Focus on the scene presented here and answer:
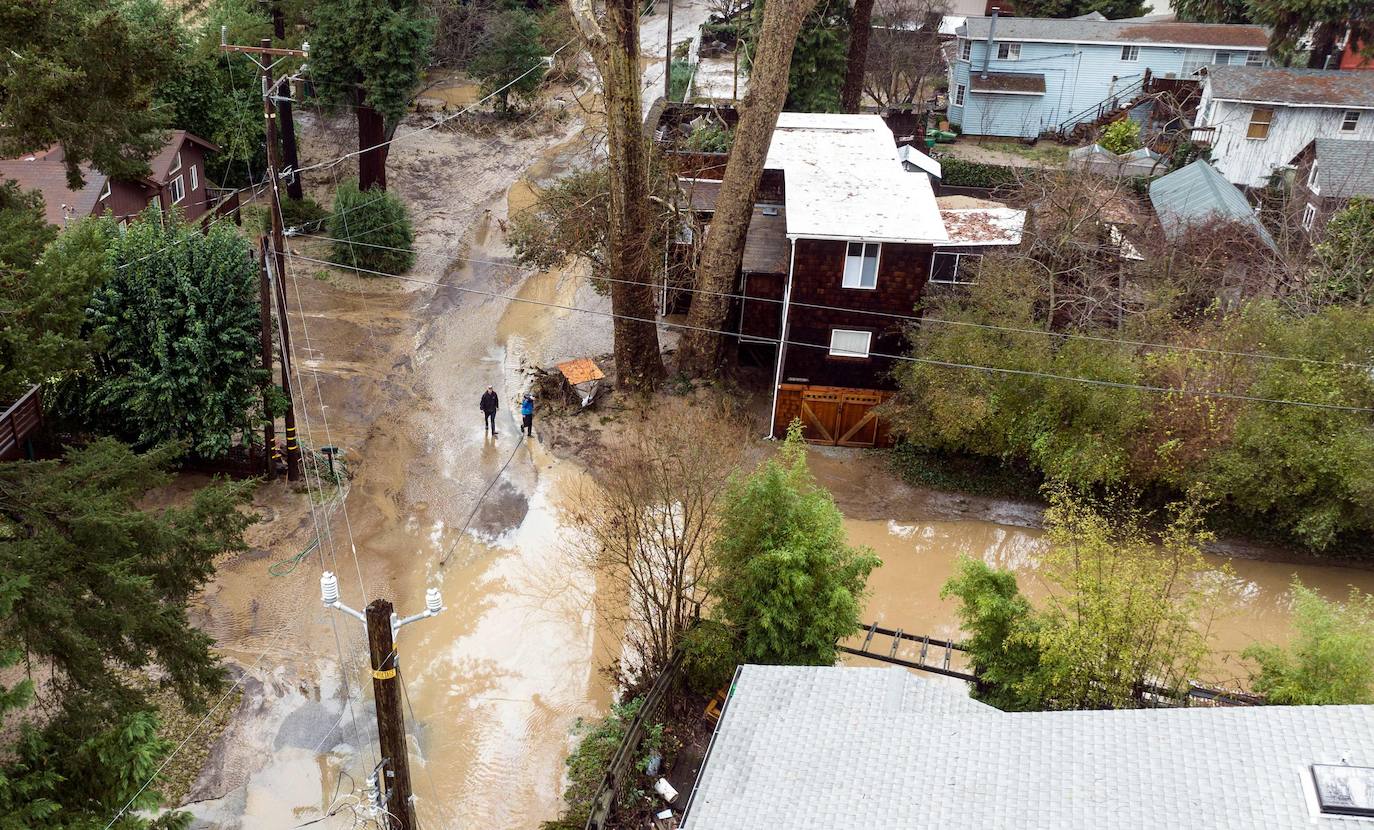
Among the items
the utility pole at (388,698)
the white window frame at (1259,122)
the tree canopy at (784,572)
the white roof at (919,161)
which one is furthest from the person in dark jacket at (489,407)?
the white window frame at (1259,122)

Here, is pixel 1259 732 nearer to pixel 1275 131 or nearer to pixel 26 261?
pixel 26 261

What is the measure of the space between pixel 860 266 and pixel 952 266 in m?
3.43

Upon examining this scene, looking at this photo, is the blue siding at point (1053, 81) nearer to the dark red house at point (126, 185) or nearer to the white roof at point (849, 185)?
the white roof at point (849, 185)

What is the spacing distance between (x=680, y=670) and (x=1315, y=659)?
9.96m

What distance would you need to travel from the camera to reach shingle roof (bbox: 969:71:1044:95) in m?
45.8

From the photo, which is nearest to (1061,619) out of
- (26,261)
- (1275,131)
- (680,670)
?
(680,670)

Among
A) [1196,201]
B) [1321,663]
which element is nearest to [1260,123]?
[1196,201]

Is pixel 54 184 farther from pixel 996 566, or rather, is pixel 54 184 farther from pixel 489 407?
pixel 996 566

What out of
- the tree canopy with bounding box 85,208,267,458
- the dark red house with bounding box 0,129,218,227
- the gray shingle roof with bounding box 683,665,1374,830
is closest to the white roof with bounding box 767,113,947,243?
the tree canopy with bounding box 85,208,267,458

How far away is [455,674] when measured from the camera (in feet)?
66.6

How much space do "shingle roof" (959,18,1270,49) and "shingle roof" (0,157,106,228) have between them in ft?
116

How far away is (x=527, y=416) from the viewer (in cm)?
2694

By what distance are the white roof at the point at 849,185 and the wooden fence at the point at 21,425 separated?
54.6 feet

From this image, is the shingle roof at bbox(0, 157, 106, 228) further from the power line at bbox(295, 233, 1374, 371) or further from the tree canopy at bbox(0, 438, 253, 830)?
the tree canopy at bbox(0, 438, 253, 830)
